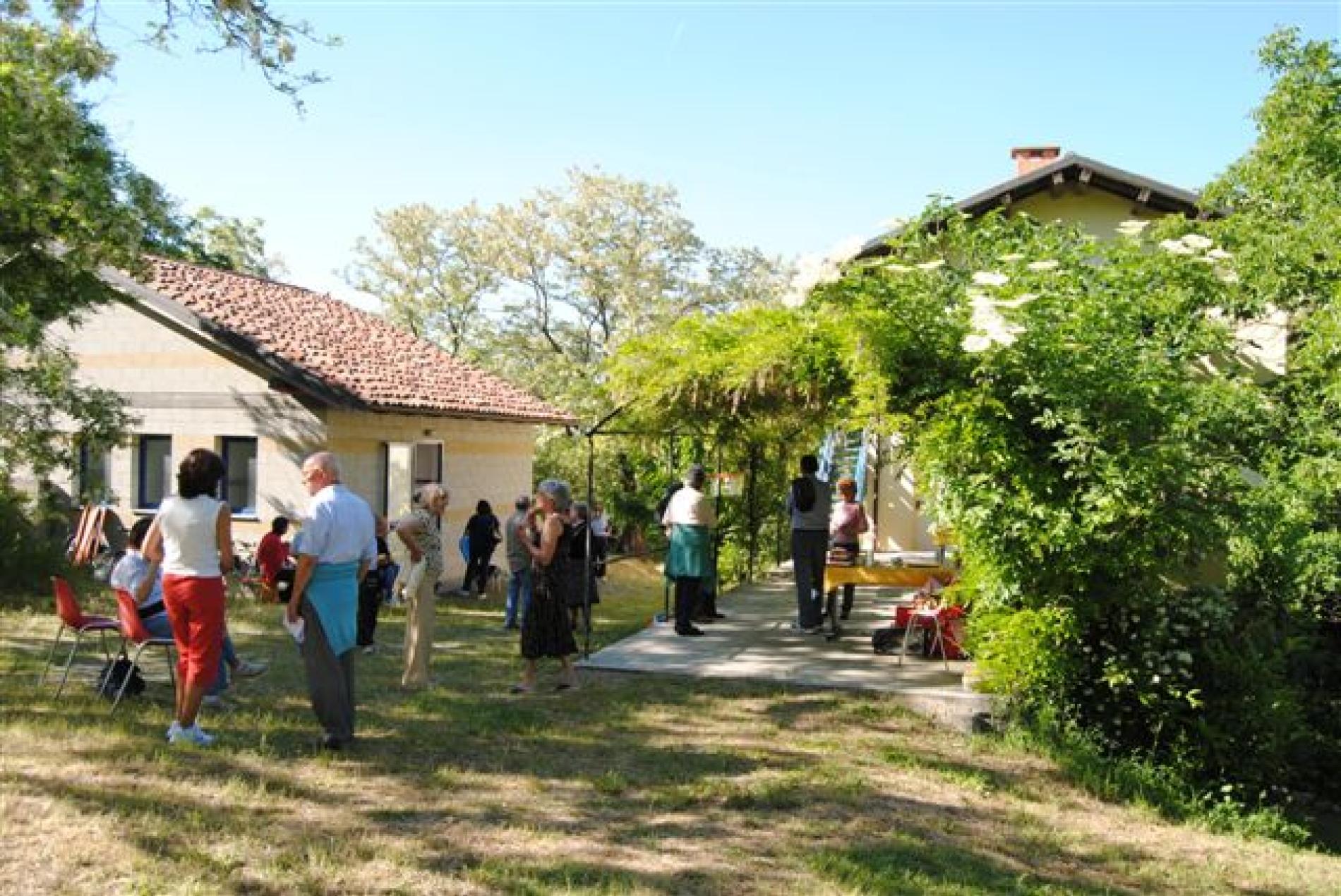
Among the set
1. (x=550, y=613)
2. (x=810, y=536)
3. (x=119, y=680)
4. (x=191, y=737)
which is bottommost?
(x=191, y=737)

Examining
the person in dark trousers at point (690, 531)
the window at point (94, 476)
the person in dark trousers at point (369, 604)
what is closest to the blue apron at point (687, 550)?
the person in dark trousers at point (690, 531)

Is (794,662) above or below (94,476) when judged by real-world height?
below

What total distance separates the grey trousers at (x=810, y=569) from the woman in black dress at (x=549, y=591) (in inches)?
120

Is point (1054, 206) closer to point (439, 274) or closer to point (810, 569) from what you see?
point (810, 569)

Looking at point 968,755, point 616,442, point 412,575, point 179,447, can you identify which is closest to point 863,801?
point 968,755

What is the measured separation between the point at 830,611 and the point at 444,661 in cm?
373

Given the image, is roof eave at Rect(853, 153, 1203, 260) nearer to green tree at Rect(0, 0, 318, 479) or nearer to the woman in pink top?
the woman in pink top

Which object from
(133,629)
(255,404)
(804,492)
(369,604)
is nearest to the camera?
(133,629)

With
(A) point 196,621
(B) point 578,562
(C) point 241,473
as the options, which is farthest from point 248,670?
(C) point 241,473

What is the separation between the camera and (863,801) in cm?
620

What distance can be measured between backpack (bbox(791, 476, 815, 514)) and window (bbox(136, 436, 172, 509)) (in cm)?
1086

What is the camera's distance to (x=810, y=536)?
10.6 metres

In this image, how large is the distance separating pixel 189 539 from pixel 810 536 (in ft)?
19.7

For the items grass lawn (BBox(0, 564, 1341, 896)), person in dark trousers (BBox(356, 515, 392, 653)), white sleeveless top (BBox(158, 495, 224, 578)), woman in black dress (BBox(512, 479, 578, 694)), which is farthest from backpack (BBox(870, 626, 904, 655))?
white sleeveless top (BBox(158, 495, 224, 578))
